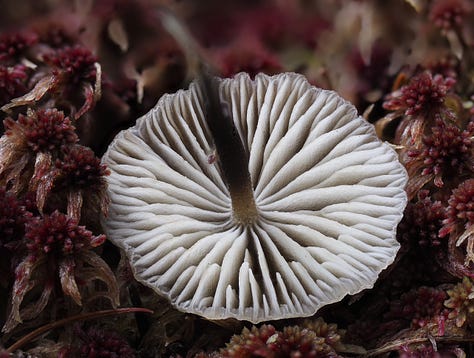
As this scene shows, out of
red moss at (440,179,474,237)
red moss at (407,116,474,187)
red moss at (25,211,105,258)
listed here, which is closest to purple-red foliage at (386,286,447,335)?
red moss at (440,179,474,237)

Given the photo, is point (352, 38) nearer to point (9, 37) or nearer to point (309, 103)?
point (309, 103)

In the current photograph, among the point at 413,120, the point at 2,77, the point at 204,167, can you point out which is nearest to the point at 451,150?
the point at 413,120

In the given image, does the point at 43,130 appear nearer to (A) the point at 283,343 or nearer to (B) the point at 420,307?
(A) the point at 283,343

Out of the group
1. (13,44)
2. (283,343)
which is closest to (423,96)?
(283,343)

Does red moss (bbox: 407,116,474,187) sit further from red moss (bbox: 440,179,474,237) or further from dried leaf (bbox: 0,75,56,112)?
dried leaf (bbox: 0,75,56,112)

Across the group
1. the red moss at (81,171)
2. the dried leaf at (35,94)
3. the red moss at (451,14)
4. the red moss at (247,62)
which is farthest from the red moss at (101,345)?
the red moss at (451,14)

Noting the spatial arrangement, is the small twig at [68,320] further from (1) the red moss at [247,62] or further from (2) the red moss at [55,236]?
(1) the red moss at [247,62]
